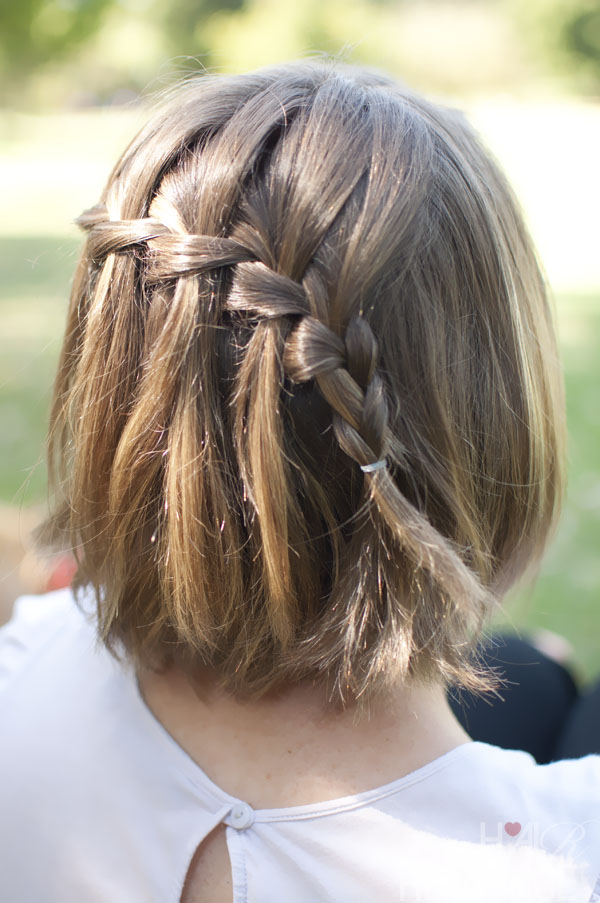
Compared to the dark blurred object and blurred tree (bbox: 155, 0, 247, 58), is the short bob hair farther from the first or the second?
Result: blurred tree (bbox: 155, 0, 247, 58)

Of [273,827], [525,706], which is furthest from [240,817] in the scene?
[525,706]

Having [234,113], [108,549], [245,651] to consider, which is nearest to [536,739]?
[245,651]

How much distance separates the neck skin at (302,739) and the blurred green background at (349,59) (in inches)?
6.5

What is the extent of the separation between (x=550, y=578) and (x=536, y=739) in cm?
159

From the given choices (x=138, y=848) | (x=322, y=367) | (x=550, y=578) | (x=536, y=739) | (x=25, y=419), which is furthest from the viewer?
(x=25, y=419)

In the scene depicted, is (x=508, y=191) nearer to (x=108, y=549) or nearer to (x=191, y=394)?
(x=191, y=394)

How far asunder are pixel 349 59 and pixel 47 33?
1268 cm

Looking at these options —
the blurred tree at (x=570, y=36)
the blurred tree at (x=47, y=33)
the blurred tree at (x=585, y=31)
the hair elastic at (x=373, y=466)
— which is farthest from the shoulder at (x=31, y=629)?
the blurred tree at (x=585, y=31)

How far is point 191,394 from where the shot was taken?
28.5 inches

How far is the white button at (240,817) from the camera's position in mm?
766

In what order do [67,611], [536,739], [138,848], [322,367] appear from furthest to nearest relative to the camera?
[536,739] → [67,611] → [138,848] → [322,367]

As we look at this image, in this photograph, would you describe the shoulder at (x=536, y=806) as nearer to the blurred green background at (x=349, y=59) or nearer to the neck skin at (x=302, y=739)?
the neck skin at (x=302, y=739)

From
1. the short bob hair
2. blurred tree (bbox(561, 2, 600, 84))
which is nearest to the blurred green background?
blurred tree (bbox(561, 2, 600, 84))

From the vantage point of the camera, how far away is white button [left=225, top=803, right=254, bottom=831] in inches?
30.1
